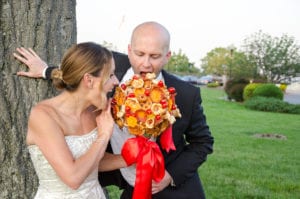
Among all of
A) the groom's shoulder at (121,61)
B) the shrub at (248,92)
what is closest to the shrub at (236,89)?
the shrub at (248,92)

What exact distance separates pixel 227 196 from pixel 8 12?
13.3 ft

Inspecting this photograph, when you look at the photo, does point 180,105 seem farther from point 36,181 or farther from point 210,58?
point 210,58

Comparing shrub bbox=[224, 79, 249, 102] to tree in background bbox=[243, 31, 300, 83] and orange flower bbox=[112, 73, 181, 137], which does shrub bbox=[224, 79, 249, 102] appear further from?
orange flower bbox=[112, 73, 181, 137]

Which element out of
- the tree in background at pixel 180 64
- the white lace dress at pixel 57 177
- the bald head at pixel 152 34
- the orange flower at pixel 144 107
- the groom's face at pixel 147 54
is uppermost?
the bald head at pixel 152 34

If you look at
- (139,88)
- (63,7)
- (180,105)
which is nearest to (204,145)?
(180,105)

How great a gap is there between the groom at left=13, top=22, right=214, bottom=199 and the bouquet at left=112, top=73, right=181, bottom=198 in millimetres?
322

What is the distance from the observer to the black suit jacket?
2955 millimetres

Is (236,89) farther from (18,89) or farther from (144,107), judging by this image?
(144,107)

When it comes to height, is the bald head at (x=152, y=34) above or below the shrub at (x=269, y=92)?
above

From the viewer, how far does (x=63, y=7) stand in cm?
331

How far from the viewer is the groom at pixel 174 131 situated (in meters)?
2.80

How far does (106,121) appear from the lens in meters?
2.48

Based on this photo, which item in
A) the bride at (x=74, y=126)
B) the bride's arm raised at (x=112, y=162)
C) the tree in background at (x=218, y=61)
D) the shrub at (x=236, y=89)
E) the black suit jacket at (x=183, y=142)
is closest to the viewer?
the bride at (x=74, y=126)

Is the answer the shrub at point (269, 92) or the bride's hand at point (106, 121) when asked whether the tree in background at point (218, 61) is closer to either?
the shrub at point (269, 92)
